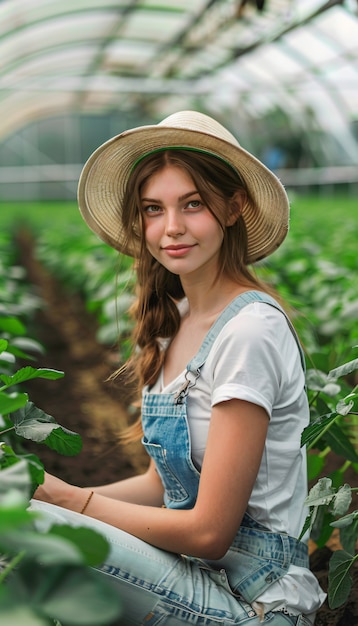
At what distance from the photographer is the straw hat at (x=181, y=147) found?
1987 mm

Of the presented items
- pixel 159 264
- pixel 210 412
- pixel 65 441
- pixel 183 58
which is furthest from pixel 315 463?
pixel 183 58

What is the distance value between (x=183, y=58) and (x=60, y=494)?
19910mm

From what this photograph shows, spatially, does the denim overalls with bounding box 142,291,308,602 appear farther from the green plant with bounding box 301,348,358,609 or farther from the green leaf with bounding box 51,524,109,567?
the green leaf with bounding box 51,524,109,567

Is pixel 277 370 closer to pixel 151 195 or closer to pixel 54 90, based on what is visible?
pixel 151 195

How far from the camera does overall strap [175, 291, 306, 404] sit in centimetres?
195

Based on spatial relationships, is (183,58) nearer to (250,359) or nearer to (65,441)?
(250,359)

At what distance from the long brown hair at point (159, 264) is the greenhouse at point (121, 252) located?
2 centimetres

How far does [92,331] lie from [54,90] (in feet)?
40.0

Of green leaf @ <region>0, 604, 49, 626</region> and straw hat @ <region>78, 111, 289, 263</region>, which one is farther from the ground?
straw hat @ <region>78, 111, 289, 263</region>

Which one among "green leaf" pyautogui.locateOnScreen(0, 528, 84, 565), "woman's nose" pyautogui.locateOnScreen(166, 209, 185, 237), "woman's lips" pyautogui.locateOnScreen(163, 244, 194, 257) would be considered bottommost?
"green leaf" pyautogui.locateOnScreen(0, 528, 84, 565)

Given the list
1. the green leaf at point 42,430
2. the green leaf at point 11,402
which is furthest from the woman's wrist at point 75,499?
the green leaf at point 11,402

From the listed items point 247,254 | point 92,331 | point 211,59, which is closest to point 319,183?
point 211,59

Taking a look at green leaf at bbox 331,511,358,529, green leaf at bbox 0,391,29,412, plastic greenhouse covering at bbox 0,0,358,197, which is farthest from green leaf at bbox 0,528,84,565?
plastic greenhouse covering at bbox 0,0,358,197

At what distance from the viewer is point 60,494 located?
1.85 m
